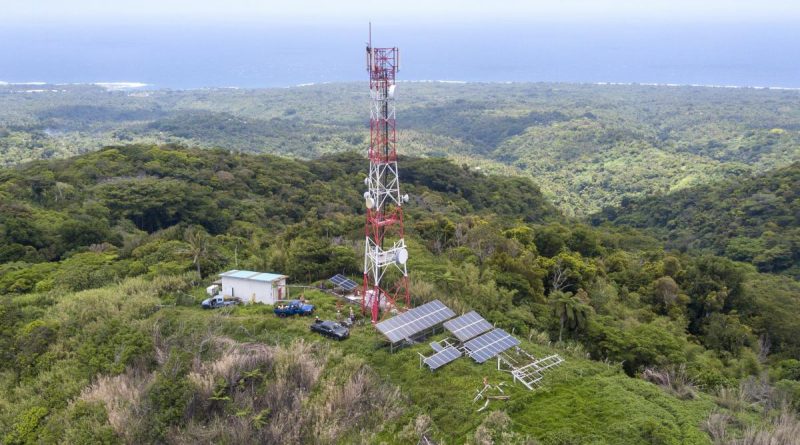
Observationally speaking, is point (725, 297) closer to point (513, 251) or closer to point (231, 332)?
point (513, 251)

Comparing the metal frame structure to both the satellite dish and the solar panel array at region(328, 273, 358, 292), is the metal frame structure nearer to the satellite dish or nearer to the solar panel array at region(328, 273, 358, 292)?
the satellite dish

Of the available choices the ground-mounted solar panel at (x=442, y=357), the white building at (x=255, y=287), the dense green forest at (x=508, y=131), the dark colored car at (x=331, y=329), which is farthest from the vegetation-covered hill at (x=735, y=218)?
the white building at (x=255, y=287)

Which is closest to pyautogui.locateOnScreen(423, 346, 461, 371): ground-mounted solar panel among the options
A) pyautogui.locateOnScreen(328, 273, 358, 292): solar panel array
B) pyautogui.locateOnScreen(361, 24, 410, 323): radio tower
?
pyautogui.locateOnScreen(361, 24, 410, 323): radio tower

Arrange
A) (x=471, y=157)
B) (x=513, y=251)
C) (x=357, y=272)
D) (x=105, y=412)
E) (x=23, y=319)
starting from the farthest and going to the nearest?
(x=471, y=157)
(x=513, y=251)
(x=357, y=272)
(x=23, y=319)
(x=105, y=412)

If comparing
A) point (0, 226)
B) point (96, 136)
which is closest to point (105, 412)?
point (0, 226)

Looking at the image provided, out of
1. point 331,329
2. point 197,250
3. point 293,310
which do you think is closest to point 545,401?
point 331,329

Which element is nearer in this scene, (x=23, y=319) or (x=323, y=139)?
(x=23, y=319)

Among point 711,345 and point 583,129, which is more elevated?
point 583,129
